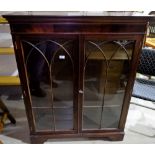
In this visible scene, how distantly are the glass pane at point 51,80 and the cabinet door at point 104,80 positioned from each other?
0.39 ft

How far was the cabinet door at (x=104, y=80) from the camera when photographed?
1.18 m

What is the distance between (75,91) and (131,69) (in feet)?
1.37

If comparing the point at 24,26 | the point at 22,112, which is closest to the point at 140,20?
the point at 24,26

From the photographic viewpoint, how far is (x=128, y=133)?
1711 millimetres

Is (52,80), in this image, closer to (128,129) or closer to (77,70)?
(77,70)

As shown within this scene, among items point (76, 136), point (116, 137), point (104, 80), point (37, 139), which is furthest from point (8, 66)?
point (116, 137)

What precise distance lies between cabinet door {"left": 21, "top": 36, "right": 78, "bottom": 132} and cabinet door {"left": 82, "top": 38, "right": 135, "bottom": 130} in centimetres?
10

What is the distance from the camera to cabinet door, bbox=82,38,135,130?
118 cm

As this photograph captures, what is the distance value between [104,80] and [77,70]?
0.74ft

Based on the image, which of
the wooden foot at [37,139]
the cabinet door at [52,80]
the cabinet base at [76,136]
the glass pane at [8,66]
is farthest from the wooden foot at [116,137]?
the glass pane at [8,66]

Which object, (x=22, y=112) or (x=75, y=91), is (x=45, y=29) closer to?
(x=75, y=91)

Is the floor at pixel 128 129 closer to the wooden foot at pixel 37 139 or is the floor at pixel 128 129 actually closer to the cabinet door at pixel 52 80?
the wooden foot at pixel 37 139

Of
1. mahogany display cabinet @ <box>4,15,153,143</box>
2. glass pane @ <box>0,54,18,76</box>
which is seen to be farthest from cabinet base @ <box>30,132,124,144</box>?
glass pane @ <box>0,54,18,76</box>
